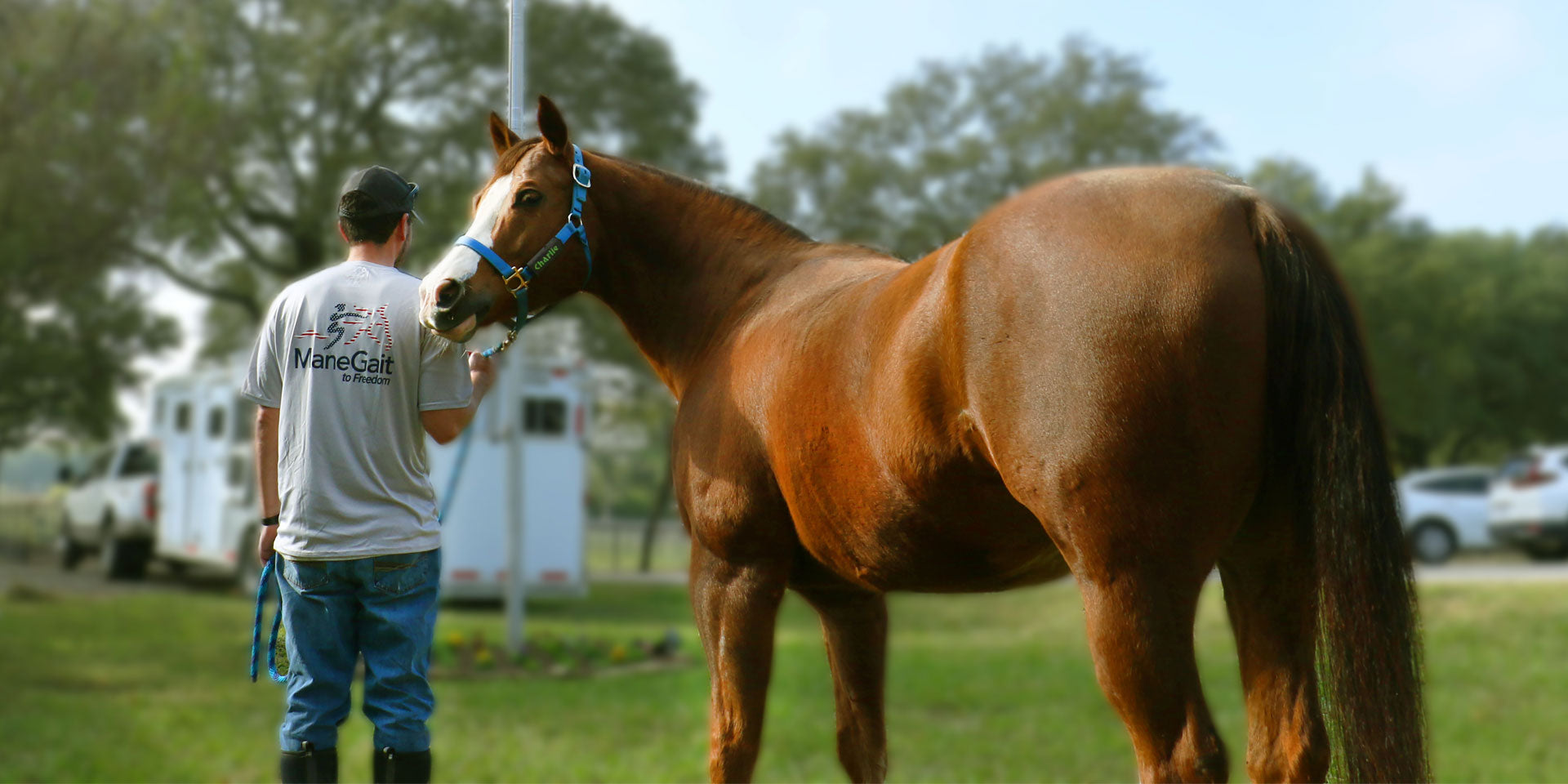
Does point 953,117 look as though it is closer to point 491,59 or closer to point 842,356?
point 491,59

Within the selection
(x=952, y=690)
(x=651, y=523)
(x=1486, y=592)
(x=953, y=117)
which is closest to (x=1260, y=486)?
(x=952, y=690)

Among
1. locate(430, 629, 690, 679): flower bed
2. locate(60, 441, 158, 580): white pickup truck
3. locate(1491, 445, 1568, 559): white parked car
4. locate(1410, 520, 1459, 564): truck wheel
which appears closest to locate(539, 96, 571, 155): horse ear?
locate(430, 629, 690, 679): flower bed

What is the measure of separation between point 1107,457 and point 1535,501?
21.0 meters

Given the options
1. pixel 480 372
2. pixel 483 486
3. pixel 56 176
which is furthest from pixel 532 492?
pixel 480 372

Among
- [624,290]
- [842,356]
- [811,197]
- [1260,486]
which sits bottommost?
[1260,486]

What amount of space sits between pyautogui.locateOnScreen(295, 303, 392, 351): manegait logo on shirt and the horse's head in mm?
117

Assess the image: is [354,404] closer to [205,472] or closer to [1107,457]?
[1107,457]

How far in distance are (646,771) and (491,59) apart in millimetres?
14645

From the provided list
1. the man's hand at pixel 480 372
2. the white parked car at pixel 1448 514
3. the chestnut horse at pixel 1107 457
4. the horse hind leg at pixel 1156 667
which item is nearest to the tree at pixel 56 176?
the man's hand at pixel 480 372

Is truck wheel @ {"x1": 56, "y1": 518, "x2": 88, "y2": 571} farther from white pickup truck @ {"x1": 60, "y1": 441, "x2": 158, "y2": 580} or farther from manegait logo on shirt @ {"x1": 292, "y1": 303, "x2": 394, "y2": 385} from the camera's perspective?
manegait logo on shirt @ {"x1": 292, "y1": 303, "x2": 394, "y2": 385}

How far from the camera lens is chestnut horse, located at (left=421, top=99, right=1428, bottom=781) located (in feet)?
7.84

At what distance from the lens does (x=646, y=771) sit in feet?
26.1

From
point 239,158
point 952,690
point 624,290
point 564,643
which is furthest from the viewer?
point 239,158

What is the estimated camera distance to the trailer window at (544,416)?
16859 millimetres
